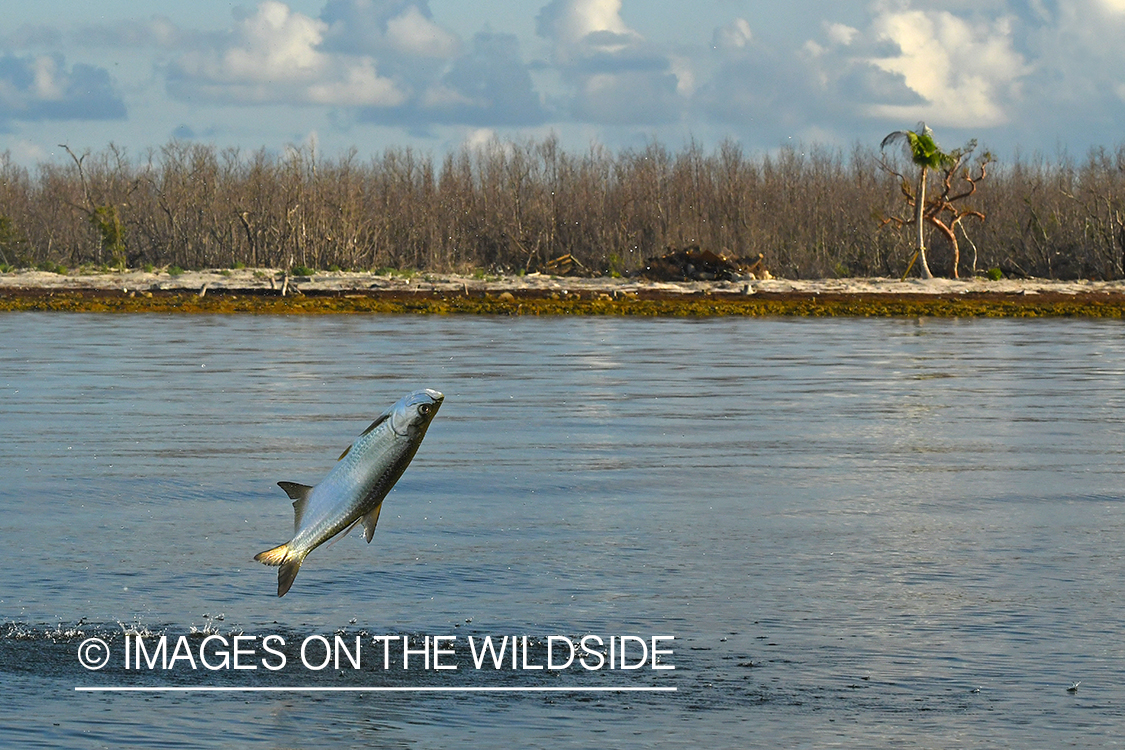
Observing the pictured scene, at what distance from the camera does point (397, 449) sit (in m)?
4.96

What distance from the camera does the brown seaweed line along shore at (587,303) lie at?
143 feet

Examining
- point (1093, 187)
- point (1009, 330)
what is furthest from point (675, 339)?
point (1093, 187)

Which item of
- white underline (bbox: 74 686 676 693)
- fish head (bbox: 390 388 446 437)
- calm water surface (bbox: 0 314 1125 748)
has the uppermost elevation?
fish head (bbox: 390 388 446 437)

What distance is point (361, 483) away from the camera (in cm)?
507

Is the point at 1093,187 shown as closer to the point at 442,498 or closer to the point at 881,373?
the point at 881,373

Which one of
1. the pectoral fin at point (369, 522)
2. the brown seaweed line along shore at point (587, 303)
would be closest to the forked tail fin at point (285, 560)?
the pectoral fin at point (369, 522)

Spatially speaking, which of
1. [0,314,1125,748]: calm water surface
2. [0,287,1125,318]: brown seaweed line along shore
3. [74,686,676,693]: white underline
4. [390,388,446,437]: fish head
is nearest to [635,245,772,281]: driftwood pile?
[0,287,1125,318]: brown seaweed line along shore

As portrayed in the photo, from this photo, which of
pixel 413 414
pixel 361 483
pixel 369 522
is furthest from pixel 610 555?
pixel 413 414

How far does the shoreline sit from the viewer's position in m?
43.9

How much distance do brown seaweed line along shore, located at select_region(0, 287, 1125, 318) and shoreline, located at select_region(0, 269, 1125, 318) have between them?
0.10ft

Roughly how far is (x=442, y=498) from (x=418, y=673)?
17.0ft

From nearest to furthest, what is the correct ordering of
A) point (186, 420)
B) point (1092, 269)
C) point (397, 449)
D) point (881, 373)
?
point (397, 449), point (186, 420), point (881, 373), point (1092, 269)

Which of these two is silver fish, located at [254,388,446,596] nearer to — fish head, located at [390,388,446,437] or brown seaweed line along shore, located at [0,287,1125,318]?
fish head, located at [390,388,446,437]

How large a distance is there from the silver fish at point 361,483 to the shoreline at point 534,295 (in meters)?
37.9
